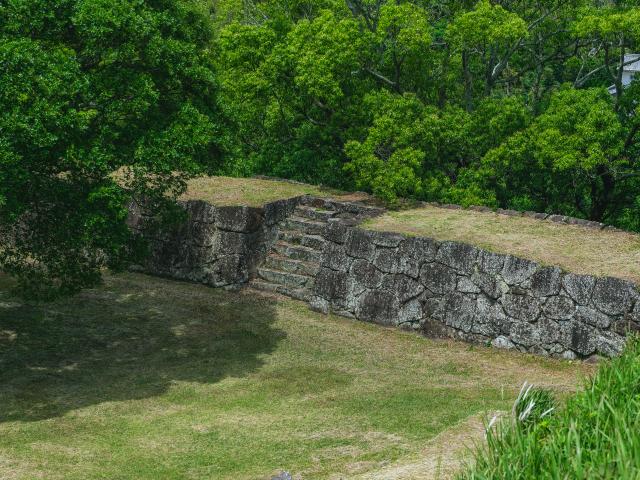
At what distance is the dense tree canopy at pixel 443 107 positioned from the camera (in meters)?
22.3

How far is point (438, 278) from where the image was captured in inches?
736

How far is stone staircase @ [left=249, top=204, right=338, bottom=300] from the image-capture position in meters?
20.9

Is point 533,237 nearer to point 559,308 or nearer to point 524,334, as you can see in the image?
point 559,308

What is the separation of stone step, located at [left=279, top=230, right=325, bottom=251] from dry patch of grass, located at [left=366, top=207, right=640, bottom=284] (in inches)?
59.9

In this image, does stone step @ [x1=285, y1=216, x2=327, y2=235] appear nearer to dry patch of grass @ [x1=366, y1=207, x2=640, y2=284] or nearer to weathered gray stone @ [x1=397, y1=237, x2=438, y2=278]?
dry patch of grass @ [x1=366, y1=207, x2=640, y2=284]

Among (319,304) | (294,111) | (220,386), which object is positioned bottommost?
(220,386)

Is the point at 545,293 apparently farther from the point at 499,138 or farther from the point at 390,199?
the point at 499,138

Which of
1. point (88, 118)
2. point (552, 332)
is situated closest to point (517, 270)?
point (552, 332)

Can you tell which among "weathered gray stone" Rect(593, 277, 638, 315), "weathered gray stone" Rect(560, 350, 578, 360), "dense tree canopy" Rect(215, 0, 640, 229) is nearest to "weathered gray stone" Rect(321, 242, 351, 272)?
"dense tree canopy" Rect(215, 0, 640, 229)

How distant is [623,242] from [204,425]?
29.0ft

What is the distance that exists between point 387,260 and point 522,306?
9.66 feet

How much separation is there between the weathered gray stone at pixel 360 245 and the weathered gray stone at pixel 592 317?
14.3ft

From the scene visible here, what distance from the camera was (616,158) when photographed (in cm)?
2228

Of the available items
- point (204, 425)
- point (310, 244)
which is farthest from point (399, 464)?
point (310, 244)
